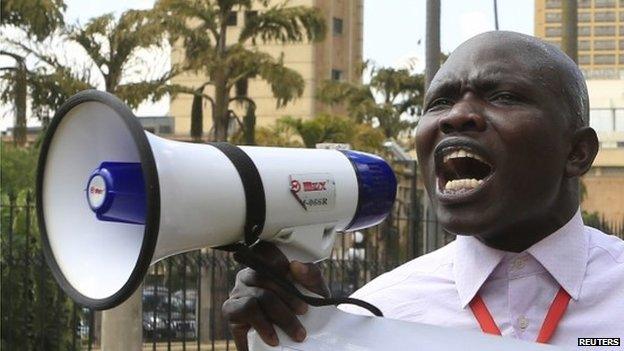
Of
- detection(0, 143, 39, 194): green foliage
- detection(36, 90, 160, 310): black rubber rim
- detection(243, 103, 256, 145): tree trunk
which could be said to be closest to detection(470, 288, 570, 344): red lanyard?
detection(36, 90, 160, 310): black rubber rim

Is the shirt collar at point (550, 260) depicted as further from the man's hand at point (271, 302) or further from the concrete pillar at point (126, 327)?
the concrete pillar at point (126, 327)

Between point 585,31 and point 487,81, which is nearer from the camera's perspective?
point 487,81

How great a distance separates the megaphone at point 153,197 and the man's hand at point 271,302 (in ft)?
0.19

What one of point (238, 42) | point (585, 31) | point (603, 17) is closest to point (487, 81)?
point (238, 42)

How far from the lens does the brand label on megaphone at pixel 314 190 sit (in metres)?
1.75

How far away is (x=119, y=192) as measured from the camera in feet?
5.24

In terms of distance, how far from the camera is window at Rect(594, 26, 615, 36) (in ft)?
324

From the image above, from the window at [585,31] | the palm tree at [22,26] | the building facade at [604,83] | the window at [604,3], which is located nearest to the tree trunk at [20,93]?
the palm tree at [22,26]

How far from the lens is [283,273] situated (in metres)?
1.71

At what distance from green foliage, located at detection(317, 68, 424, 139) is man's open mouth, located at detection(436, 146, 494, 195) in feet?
98.0

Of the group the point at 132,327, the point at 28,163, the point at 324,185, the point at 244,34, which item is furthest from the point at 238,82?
the point at 324,185

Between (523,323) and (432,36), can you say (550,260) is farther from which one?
(432,36)

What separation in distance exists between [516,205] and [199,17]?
67.9 ft

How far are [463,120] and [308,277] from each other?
0.33 meters
